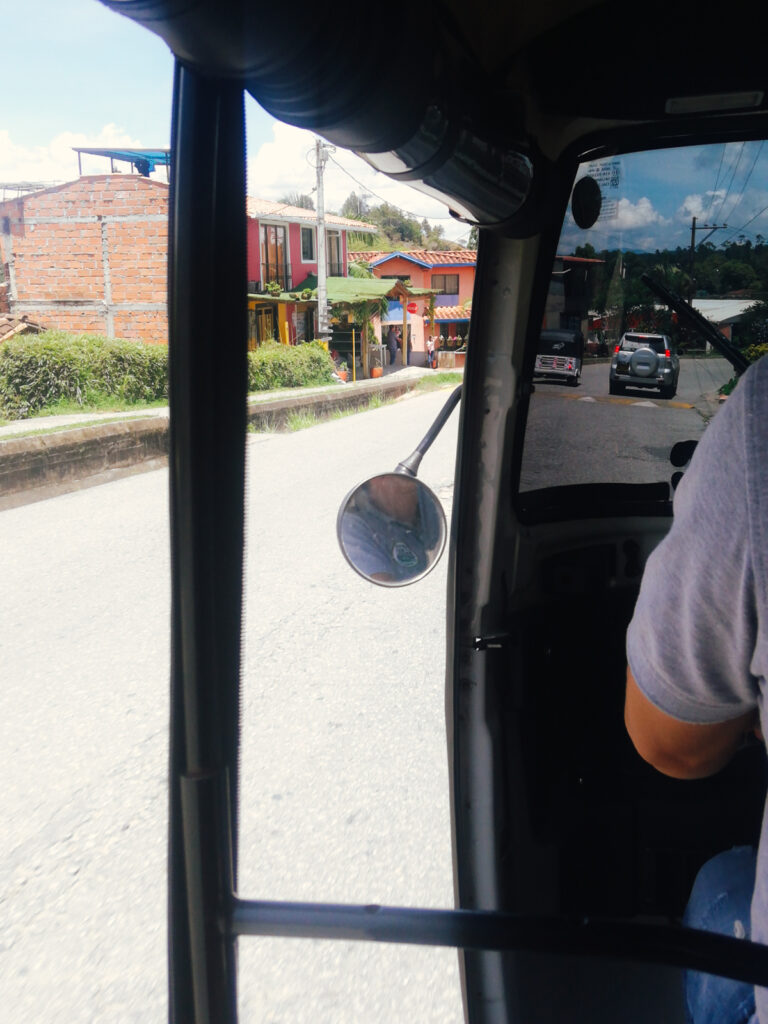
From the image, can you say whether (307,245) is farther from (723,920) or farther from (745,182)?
(723,920)

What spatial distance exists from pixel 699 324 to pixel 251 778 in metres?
3.01

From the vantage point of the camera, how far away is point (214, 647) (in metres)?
0.76

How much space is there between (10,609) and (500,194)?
5978 millimetres

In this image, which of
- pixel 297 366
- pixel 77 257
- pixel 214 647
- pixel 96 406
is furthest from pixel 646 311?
pixel 77 257

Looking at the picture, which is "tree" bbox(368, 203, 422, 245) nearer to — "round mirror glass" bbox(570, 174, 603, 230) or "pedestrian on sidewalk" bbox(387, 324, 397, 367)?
"pedestrian on sidewalk" bbox(387, 324, 397, 367)

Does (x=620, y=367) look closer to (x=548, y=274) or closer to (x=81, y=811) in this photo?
(x=548, y=274)

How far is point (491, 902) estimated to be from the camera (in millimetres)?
1918

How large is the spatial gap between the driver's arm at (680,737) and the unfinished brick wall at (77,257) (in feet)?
76.2

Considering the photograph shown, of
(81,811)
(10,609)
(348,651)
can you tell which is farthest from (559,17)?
(10,609)

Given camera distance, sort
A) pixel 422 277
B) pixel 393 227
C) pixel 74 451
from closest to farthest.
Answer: pixel 74 451, pixel 422 277, pixel 393 227

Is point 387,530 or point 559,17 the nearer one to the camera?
point 559,17

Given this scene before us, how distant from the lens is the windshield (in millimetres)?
1900

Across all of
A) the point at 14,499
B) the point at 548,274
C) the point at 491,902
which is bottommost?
the point at 14,499

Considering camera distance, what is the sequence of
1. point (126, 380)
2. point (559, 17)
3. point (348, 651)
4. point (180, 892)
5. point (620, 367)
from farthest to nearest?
point (126, 380)
point (348, 651)
point (620, 367)
point (559, 17)
point (180, 892)
